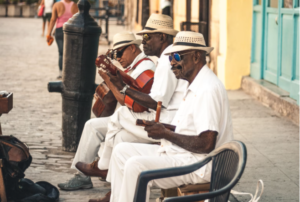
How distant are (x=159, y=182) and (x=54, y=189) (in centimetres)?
145

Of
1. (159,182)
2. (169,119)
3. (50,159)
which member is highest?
(169,119)

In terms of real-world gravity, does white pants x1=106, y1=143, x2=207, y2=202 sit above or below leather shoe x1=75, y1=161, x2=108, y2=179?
above

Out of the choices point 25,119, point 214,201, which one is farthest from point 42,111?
point 214,201

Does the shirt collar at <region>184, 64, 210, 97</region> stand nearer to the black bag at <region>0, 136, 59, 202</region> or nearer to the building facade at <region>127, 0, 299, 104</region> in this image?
the black bag at <region>0, 136, 59, 202</region>

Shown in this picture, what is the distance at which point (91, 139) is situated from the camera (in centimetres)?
448

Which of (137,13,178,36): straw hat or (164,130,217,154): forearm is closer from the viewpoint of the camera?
(164,130,217,154): forearm

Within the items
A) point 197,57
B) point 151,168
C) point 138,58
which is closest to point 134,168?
point 151,168

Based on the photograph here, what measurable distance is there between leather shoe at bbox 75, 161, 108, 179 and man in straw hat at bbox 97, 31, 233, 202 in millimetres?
836

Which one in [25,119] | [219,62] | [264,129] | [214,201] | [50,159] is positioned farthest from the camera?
[219,62]

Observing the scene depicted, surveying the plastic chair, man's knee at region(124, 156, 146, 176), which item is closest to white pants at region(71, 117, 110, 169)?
man's knee at region(124, 156, 146, 176)

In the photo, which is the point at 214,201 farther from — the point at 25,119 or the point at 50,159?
the point at 25,119

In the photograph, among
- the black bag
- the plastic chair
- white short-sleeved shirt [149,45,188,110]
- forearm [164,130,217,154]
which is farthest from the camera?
the black bag

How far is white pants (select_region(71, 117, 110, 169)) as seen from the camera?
448 centimetres

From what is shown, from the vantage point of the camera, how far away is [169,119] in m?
3.98
